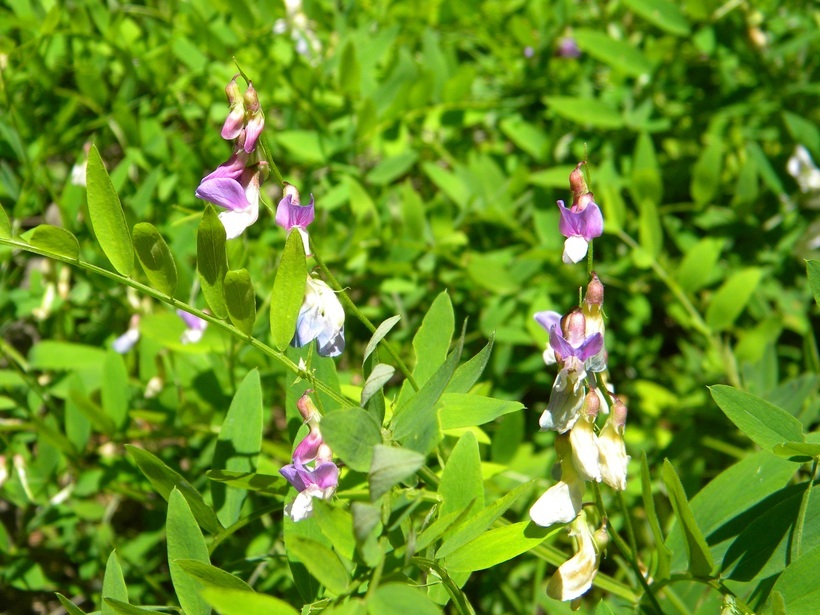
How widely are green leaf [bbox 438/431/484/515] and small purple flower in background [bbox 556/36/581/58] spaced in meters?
1.38

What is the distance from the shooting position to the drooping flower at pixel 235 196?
2.57 ft

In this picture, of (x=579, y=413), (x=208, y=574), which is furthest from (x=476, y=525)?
(x=208, y=574)

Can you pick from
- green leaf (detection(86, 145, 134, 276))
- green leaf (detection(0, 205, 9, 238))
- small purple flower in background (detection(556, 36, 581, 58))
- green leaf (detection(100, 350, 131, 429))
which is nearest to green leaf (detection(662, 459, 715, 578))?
green leaf (detection(86, 145, 134, 276))

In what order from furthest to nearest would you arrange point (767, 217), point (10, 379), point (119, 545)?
point (767, 217) → point (119, 545) → point (10, 379)

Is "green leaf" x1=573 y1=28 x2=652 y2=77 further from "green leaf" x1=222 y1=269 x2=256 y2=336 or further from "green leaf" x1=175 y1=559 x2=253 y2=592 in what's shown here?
"green leaf" x1=175 y1=559 x2=253 y2=592

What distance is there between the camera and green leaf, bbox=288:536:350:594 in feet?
2.04

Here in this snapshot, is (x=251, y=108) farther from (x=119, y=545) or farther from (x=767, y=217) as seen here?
(x=767, y=217)

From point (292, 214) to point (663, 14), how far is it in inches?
52.6

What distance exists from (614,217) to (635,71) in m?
0.39

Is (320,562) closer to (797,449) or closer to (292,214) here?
(292,214)

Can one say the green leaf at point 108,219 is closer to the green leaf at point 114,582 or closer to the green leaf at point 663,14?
the green leaf at point 114,582

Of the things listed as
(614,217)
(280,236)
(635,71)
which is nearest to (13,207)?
(280,236)

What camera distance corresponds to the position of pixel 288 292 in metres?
0.79

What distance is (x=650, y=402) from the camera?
1803 mm
